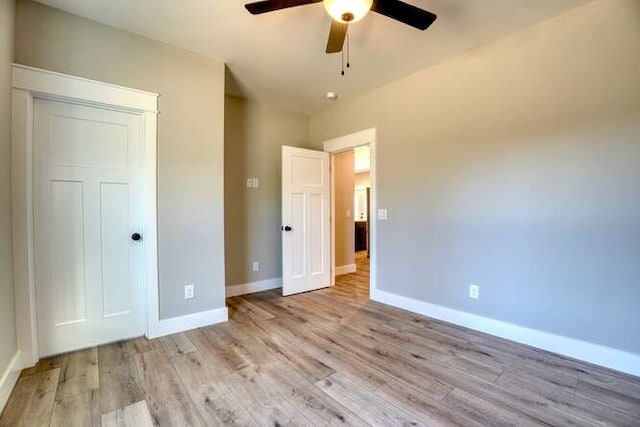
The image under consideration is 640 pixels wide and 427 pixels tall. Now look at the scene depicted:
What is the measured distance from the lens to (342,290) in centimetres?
398

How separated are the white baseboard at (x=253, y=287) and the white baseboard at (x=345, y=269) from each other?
1.15m

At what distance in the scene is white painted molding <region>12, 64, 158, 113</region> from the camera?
198cm

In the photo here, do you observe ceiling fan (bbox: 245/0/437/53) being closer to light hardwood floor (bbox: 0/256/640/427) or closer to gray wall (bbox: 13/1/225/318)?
gray wall (bbox: 13/1/225/318)

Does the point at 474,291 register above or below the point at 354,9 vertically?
below

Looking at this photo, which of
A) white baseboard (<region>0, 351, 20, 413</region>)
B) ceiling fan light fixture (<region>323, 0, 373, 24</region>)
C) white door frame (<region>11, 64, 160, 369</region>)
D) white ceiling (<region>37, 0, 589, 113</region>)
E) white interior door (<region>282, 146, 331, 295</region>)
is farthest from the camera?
white interior door (<region>282, 146, 331, 295</region>)

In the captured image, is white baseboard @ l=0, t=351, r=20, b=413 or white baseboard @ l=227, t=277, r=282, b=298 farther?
white baseboard @ l=227, t=277, r=282, b=298

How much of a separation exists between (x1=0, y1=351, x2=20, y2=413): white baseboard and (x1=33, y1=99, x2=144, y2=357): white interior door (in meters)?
0.23

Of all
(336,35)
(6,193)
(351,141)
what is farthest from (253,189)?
(336,35)

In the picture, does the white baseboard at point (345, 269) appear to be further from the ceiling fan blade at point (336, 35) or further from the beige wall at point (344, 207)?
the ceiling fan blade at point (336, 35)

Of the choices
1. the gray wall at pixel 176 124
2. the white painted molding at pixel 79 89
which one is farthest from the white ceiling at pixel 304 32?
the white painted molding at pixel 79 89

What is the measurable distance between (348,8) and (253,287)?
11.0ft

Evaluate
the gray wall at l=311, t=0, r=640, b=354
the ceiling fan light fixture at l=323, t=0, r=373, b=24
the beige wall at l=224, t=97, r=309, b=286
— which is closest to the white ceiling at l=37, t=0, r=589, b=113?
the gray wall at l=311, t=0, r=640, b=354

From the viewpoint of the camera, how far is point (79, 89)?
2176mm

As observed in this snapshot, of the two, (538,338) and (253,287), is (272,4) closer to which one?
(538,338)
